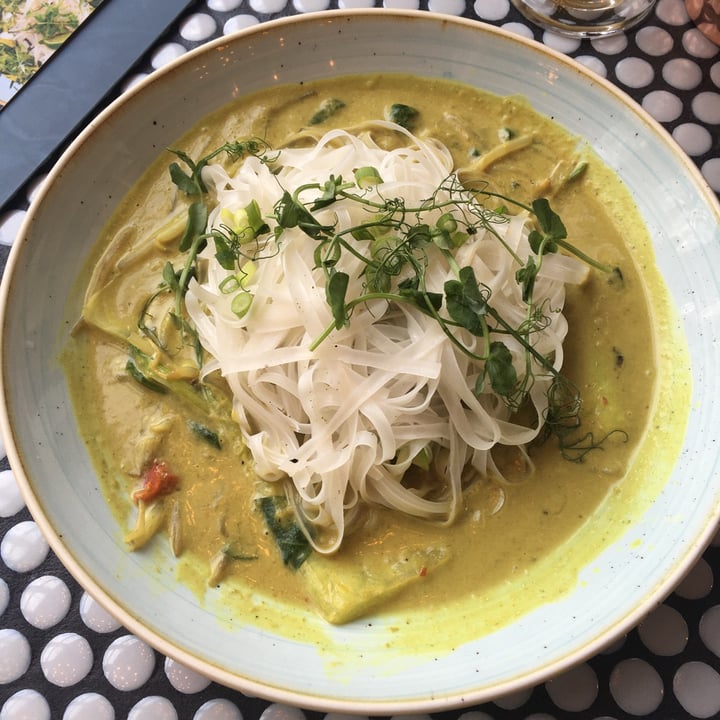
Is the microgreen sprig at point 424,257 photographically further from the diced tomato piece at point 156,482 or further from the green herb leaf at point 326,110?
the diced tomato piece at point 156,482

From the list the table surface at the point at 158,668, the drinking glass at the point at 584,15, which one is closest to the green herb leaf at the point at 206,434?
the table surface at the point at 158,668

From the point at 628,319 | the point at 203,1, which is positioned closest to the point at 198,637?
the point at 628,319

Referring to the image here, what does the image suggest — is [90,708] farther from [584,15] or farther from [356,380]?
[584,15]

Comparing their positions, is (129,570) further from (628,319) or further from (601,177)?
(601,177)

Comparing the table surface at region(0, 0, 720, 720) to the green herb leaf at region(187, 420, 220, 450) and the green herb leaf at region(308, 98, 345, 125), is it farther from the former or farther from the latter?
the green herb leaf at region(308, 98, 345, 125)

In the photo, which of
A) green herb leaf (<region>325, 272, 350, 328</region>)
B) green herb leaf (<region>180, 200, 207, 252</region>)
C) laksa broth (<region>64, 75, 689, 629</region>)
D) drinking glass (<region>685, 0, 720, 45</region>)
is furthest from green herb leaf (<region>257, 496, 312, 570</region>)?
drinking glass (<region>685, 0, 720, 45</region>)

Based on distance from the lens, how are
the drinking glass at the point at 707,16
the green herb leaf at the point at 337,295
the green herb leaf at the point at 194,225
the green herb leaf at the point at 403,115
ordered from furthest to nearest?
the drinking glass at the point at 707,16, the green herb leaf at the point at 403,115, the green herb leaf at the point at 194,225, the green herb leaf at the point at 337,295
